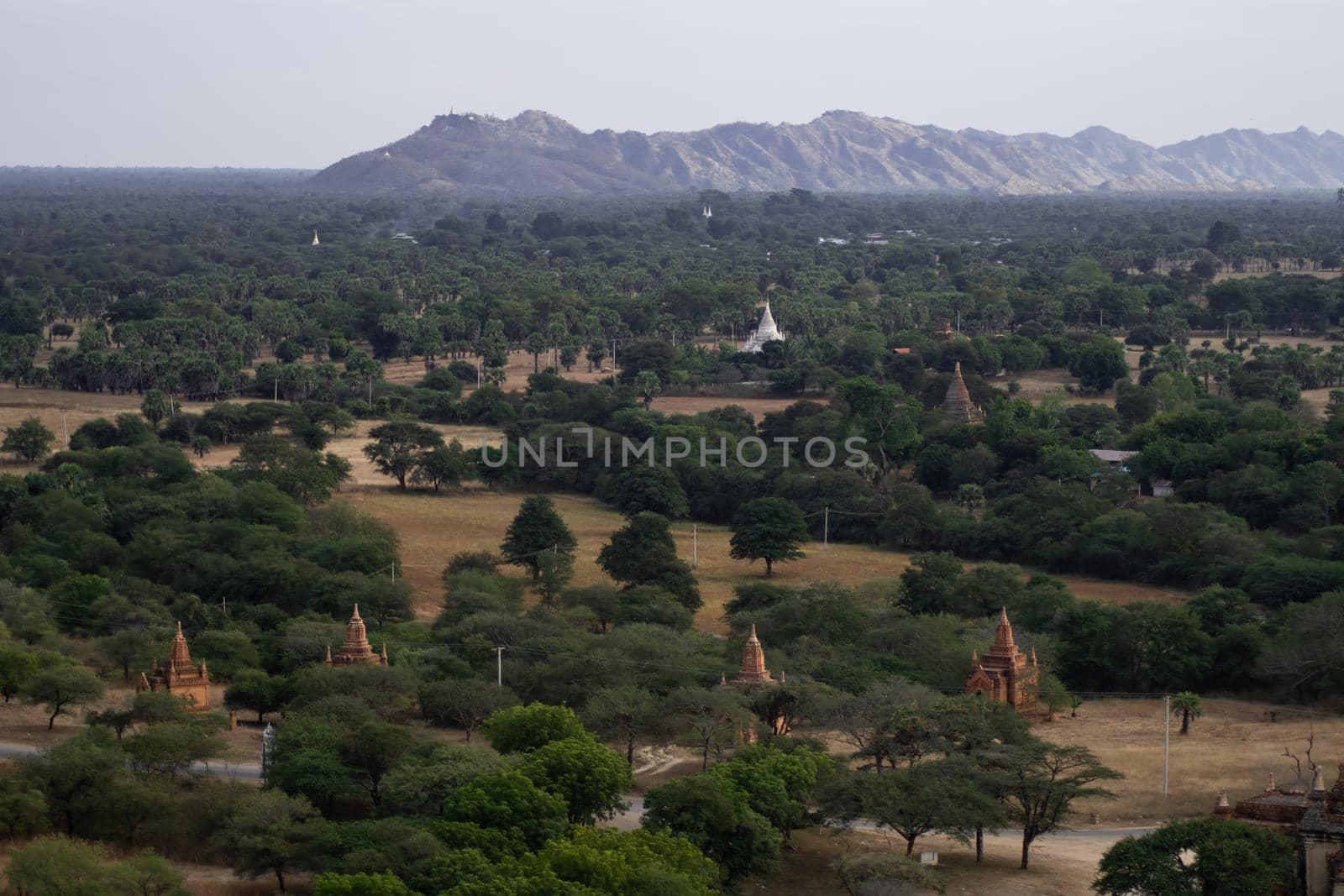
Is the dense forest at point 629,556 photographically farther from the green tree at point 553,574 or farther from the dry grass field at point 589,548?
the dry grass field at point 589,548

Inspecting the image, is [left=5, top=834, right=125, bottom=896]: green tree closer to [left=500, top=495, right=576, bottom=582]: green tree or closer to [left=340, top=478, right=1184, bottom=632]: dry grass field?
[left=340, top=478, right=1184, bottom=632]: dry grass field

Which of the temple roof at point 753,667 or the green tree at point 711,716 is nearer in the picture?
the green tree at point 711,716

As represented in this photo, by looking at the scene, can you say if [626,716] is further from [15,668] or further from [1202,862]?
[15,668]

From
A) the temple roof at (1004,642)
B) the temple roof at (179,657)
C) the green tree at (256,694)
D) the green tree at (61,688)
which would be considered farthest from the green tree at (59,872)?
the temple roof at (1004,642)

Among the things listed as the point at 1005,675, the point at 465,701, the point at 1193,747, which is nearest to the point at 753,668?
the point at 1005,675

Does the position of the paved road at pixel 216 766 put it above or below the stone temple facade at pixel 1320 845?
below

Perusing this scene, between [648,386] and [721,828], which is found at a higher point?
[648,386]
